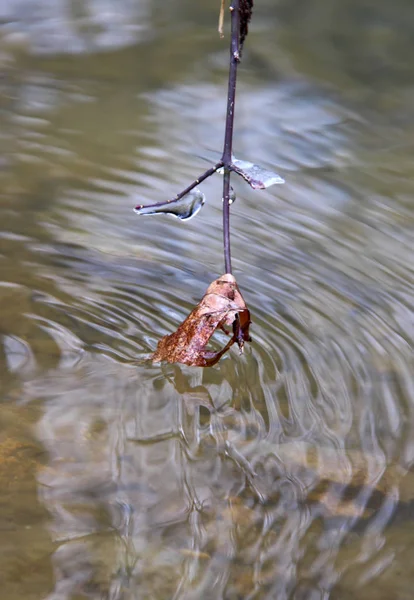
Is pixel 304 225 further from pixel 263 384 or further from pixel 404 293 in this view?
pixel 263 384

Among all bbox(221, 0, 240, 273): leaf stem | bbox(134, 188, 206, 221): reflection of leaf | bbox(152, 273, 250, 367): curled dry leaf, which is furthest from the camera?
bbox(152, 273, 250, 367): curled dry leaf

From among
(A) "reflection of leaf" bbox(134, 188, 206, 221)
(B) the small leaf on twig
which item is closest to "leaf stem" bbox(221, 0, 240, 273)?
(B) the small leaf on twig

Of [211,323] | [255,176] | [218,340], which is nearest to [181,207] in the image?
[255,176]

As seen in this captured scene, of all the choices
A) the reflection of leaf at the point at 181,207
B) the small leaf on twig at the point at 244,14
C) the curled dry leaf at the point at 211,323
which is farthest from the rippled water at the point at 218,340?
the small leaf on twig at the point at 244,14

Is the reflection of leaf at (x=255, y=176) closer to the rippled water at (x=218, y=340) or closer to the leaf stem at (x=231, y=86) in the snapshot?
the leaf stem at (x=231, y=86)

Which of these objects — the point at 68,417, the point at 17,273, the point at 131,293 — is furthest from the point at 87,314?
the point at 68,417

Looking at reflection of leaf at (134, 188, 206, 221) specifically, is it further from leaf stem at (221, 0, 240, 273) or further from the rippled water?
the rippled water
